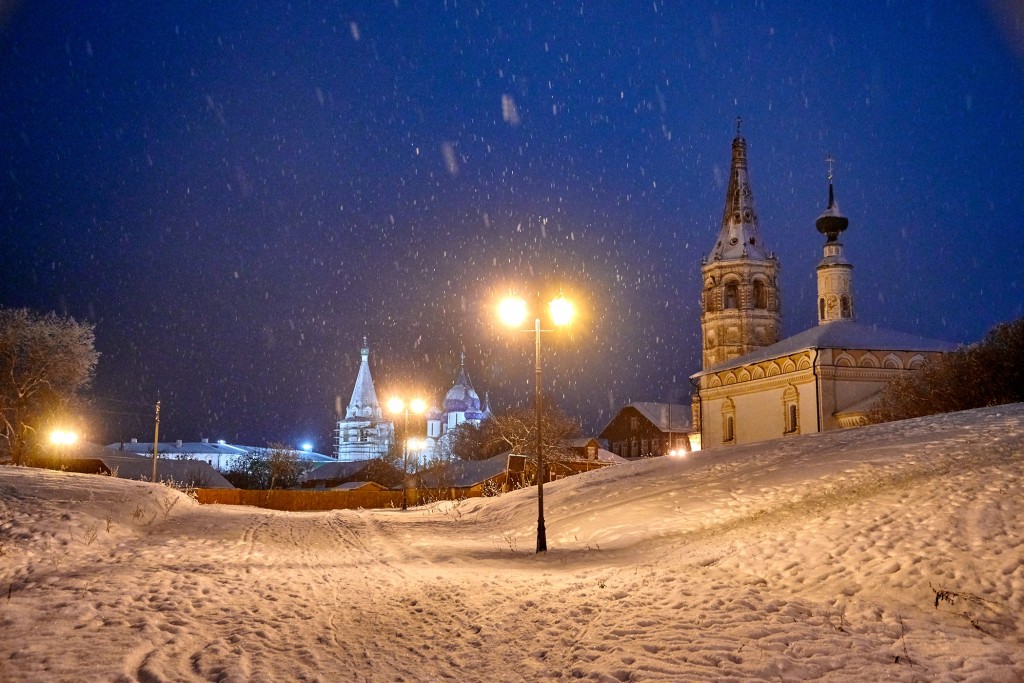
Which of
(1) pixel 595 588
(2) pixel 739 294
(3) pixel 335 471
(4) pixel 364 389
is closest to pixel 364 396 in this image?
(4) pixel 364 389

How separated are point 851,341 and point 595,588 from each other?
42.9m

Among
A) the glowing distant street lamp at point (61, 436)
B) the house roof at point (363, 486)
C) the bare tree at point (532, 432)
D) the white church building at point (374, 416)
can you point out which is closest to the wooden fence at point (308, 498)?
the glowing distant street lamp at point (61, 436)

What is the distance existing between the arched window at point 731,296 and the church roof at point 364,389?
73698mm

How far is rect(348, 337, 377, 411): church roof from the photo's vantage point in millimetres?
127875

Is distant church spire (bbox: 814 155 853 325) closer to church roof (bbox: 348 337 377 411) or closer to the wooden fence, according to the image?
the wooden fence

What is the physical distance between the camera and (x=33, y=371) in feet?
127

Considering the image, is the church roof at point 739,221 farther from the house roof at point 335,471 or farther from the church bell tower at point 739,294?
the house roof at point 335,471

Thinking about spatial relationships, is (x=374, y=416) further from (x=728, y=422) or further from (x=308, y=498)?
(x=308, y=498)

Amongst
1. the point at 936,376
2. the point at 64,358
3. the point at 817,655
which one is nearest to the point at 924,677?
the point at 817,655

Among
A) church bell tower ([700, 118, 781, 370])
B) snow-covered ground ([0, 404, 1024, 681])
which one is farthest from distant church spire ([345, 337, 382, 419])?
snow-covered ground ([0, 404, 1024, 681])

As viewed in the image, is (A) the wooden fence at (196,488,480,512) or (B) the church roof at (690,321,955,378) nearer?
(A) the wooden fence at (196,488,480,512)

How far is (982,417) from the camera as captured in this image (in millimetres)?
18953

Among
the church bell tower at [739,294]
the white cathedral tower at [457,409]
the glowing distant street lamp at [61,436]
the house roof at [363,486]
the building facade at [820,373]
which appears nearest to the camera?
the glowing distant street lamp at [61,436]

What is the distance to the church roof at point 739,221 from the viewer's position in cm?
6731
